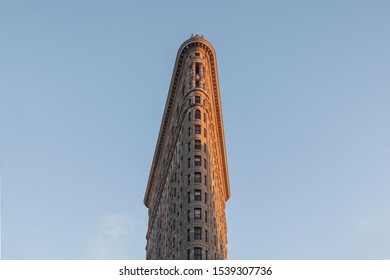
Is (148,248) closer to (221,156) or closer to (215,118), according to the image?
(221,156)

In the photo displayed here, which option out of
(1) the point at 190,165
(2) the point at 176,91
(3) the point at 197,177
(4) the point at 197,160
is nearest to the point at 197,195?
(3) the point at 197,177

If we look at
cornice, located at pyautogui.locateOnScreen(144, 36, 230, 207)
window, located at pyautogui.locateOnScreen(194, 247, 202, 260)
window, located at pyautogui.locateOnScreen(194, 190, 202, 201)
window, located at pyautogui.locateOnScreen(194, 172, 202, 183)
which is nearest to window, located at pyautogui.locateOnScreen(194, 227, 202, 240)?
window, located at pyautogui.locateOnScreen(194, 247, 202, 260)

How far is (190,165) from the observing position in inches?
3501

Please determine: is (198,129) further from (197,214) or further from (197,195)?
(197,214)

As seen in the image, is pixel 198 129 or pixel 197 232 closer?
pixel 197 232

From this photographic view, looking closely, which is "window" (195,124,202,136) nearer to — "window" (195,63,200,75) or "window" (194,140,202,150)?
"window" (194,140,202,150)

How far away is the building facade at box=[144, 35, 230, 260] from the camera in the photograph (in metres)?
83.5

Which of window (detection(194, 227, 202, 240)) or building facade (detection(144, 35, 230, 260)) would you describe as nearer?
window (detection(194, 227, 202, 240))

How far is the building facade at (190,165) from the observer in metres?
83.5
